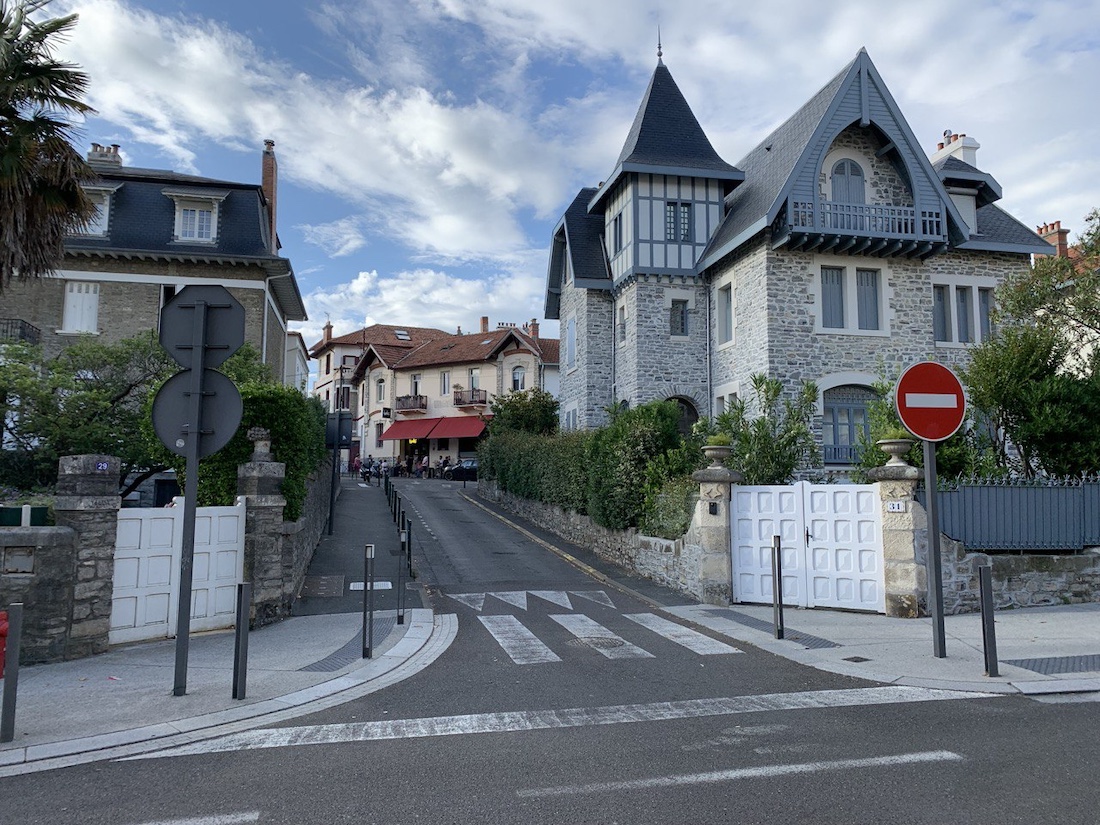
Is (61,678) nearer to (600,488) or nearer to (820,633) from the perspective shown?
(820,633)

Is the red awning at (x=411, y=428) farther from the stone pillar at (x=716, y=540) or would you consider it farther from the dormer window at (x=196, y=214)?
the stone pillar at (x=716, y=540)

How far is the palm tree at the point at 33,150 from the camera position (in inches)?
375

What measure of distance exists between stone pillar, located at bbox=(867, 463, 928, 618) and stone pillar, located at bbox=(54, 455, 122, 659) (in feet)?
31.2

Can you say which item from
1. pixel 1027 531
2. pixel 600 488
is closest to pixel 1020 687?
pixel 1027 531

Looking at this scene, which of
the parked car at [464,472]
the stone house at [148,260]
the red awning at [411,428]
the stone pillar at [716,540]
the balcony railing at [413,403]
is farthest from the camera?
the balcony railing at [413,403]

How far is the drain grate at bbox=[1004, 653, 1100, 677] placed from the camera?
753cm

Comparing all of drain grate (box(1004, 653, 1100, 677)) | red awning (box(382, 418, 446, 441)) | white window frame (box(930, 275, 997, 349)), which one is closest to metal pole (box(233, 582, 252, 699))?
drain grate (box(1004, 653, 1100, 677))

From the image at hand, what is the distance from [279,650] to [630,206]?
17.9 m

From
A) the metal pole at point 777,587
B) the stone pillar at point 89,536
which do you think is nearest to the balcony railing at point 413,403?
the stone pillar at point 89,536

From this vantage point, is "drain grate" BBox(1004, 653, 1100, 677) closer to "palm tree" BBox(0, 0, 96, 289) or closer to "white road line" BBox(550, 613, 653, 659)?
"white road line" BBox(550, 613, 653, 659)

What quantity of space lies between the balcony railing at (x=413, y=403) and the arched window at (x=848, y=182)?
3694cm

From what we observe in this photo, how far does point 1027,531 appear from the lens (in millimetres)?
11383

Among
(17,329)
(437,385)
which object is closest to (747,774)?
(17,329)

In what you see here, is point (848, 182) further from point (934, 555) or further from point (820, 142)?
point (934, 555)
